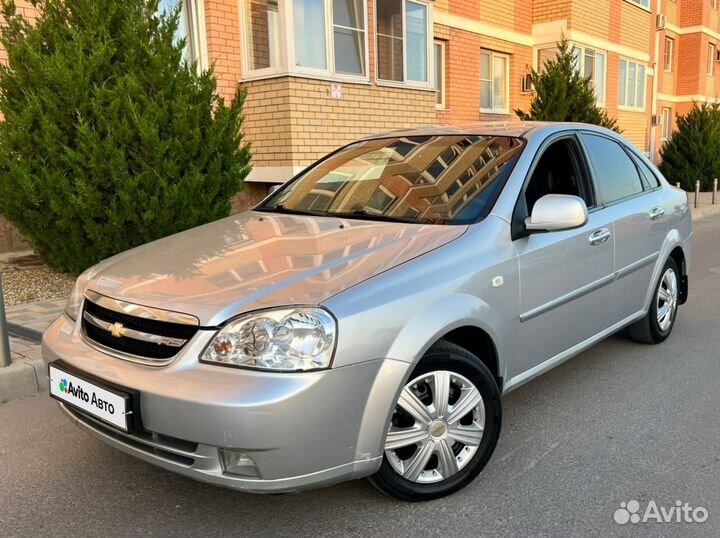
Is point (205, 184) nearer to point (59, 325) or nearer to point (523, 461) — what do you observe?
point (59, 325)

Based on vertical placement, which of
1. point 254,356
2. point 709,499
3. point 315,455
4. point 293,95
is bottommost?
point 709,499

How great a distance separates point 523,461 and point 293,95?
6.89 metres

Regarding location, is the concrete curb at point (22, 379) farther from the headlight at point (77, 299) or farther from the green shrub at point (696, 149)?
the green shrub at point (696, 149)

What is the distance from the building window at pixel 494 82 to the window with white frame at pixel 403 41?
4.63 metres

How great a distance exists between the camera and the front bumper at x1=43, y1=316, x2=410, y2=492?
7.45 ft

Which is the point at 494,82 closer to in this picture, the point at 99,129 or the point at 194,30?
the point at 194,30

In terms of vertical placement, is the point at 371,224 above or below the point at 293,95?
below

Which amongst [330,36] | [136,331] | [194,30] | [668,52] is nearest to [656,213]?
[136,331]

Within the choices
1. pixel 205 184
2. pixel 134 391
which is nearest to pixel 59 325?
pixel 134 391

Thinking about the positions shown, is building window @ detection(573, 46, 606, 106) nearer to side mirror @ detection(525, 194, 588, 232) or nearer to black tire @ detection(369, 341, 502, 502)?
side mirror @ detection(525, 194, 588, 232)

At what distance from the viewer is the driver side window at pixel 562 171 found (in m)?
3.80

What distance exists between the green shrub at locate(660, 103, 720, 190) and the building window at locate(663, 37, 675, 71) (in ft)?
26.8

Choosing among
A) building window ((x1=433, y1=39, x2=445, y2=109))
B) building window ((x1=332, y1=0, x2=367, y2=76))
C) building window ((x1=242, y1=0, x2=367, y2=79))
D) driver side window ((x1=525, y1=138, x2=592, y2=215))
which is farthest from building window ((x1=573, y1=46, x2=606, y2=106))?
driver side window ((x1=525, y1=138, x2=592, y2=215))

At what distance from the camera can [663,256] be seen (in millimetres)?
4688
